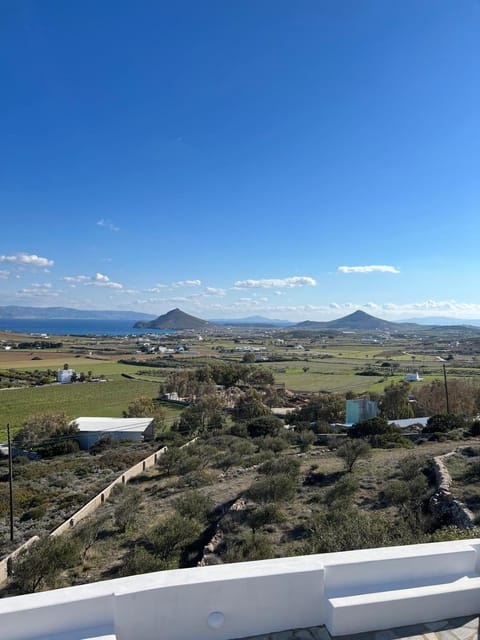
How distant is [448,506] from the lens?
372 inches

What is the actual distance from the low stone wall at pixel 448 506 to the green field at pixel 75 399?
1215 inches

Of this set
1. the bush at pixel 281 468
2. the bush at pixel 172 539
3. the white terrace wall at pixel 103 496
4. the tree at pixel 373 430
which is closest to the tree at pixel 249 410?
the tree at pixel 373 430

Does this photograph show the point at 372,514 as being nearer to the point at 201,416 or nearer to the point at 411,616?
the point at 411,616

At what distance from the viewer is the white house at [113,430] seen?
100 feet

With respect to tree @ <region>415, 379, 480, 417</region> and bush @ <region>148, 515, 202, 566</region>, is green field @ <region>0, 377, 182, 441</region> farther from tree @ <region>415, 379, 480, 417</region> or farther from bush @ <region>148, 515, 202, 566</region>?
bush @ <region>148, 515, 202, 566</region>

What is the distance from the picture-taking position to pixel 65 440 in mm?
29625

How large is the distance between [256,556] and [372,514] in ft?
11.4

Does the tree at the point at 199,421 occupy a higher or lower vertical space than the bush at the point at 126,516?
lower

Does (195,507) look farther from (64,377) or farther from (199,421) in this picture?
(64,377)

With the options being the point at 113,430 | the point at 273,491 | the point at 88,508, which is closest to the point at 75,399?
the point at 113,430

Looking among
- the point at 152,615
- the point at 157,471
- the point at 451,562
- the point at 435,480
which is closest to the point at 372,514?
the point at 435,480

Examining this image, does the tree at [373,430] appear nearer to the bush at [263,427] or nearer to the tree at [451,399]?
the bush at [263,427]

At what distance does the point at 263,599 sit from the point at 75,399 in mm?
50958

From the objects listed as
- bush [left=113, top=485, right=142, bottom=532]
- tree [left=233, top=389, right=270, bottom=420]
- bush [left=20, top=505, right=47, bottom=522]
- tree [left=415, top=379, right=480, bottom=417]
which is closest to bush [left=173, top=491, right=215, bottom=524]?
bush [left=113, top=485, right=142, bottom=532]
